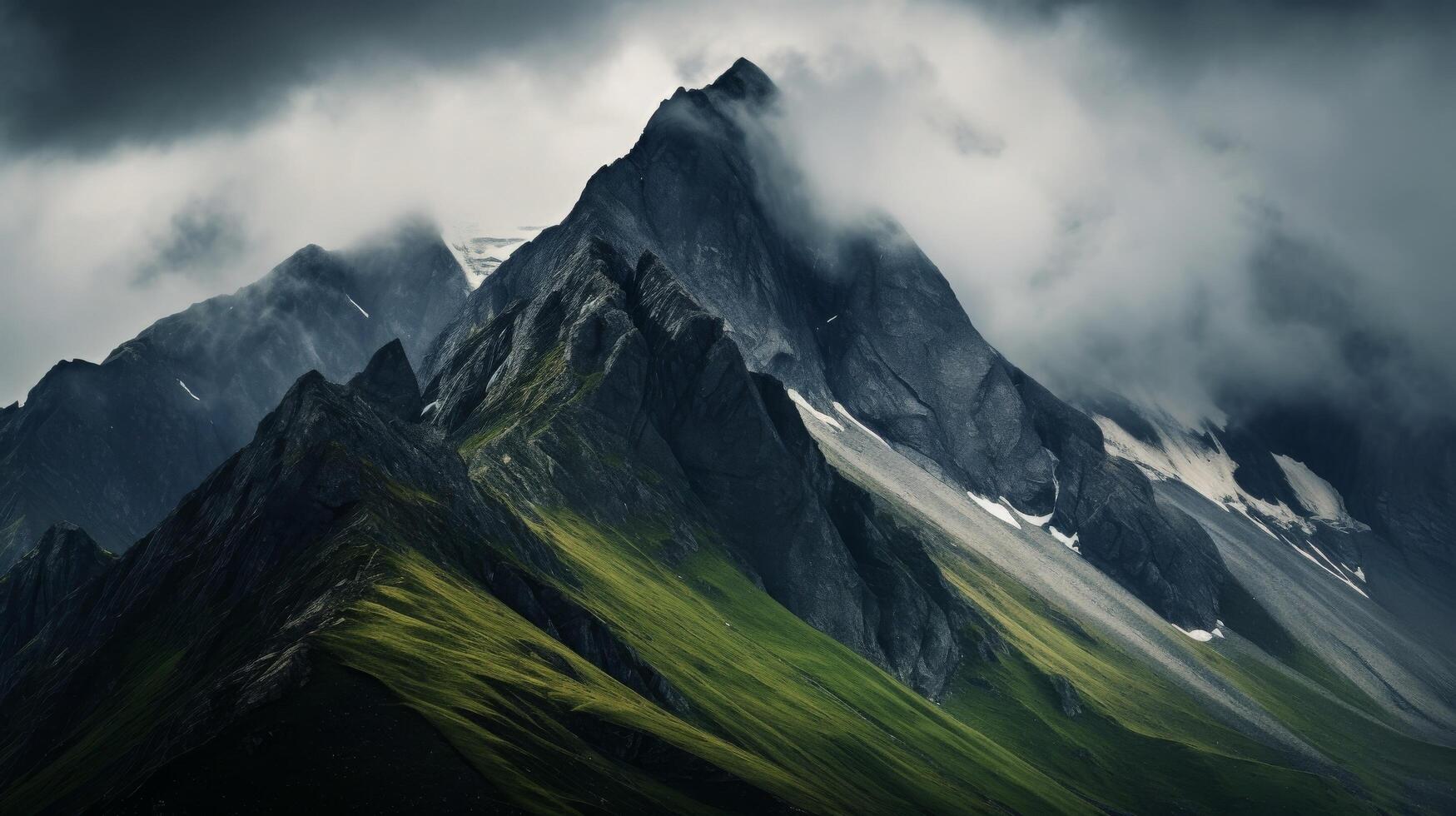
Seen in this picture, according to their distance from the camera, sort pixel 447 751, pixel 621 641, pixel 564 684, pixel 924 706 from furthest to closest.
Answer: pixel 924 706 → pixel 621 641 → pixel 564 684 → pixel 447 751

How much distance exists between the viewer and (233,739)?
67375 millimetres

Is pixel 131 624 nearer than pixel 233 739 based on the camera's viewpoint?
No

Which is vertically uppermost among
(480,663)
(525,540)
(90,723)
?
(525,540)

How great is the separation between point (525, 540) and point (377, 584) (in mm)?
38852

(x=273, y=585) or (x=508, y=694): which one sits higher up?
(x=508, y=694)

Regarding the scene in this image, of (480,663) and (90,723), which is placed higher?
(480,663)

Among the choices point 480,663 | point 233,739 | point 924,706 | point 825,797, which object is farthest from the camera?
point 924,706

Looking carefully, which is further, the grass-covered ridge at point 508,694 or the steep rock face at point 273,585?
the steep rock face at point 273,585

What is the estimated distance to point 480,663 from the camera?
295ft

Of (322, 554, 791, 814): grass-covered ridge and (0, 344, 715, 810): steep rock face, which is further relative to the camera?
(0, 344, 715, 810): steep rock face

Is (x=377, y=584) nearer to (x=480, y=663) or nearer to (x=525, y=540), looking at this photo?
(x=480, y=663)

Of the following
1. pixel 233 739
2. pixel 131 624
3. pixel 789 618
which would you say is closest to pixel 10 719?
pixel 131 624

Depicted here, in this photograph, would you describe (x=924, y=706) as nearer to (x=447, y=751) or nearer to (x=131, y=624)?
(x=131, y=624)

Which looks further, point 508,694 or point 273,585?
point 273,585
